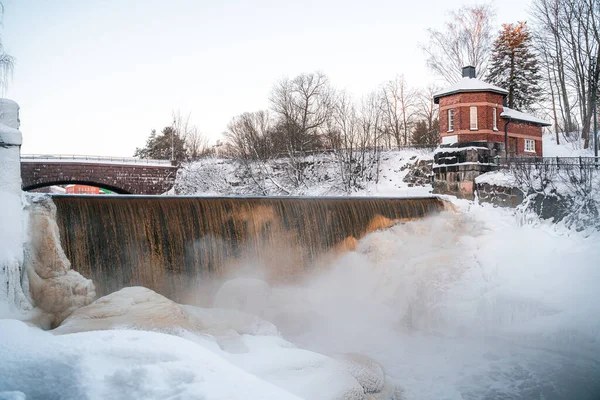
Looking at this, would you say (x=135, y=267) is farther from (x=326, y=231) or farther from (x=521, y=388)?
(x=521, y=388)

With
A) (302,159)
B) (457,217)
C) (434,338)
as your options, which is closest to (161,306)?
(434,338)

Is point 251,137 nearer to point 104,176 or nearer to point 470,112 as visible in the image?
point 104,176

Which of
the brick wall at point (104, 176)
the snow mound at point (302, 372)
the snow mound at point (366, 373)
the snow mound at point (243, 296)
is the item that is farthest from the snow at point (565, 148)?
the brick wall at point (104, 176)

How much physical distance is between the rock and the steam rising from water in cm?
369

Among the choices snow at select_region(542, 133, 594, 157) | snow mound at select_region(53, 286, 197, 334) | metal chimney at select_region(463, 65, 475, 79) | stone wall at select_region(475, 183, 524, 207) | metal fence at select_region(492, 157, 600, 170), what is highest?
metal chimney at select_region(463, 65, 475, 79)

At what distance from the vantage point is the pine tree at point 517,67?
39.1 meters

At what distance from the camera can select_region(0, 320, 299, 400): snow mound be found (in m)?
2.97

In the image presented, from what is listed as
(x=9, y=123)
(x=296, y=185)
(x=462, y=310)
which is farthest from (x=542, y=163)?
(x=296, y=185)

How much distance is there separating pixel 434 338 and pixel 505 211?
8.49m

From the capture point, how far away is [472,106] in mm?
21656

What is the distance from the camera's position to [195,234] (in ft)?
36.4

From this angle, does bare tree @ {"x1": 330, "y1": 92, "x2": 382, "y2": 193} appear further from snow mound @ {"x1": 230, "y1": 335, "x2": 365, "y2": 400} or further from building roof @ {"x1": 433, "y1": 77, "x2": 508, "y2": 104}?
snow mound @ {"x1": 230, "y1": 335, "x2": 365, "y2": 400}

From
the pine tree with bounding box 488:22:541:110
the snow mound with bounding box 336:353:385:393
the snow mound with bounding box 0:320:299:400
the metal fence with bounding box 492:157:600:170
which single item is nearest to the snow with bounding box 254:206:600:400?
the snow mound with bounding box 336:353:385:393

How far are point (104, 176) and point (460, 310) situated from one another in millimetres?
28626
